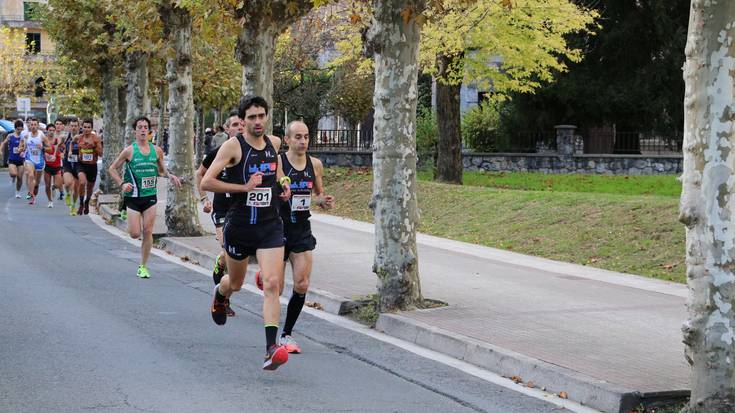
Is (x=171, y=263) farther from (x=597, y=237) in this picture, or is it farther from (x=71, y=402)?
(x=71, y=402)

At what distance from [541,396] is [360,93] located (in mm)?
41092

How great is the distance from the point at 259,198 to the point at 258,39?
7.91m

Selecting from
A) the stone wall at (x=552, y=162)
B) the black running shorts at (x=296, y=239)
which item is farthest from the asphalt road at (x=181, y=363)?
the stone wall at (x=552, y=162)

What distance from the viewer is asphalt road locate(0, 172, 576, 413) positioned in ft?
24.4

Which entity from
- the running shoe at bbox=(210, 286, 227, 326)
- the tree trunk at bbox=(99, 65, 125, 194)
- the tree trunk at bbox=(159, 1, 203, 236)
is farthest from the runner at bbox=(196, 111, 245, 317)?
the tree trunk at bbox=(99, 65, 125, 194)

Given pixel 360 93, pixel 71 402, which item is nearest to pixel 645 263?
pixel 71 402

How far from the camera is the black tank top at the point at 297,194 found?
9820 millimetres

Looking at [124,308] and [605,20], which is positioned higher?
[605,20]

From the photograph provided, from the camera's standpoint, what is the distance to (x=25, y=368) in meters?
8.27

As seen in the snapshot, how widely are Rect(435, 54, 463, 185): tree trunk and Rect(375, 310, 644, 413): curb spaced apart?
2038 centimetres

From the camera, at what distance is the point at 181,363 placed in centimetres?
861

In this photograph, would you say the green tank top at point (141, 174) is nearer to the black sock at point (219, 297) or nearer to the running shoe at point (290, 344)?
the black sock at point (219, 297)

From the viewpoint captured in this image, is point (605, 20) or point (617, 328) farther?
point (605, 20)

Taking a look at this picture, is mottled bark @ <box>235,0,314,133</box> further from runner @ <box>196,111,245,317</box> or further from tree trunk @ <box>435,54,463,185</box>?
tree trunk @ <box>435,54,463,185</box>
